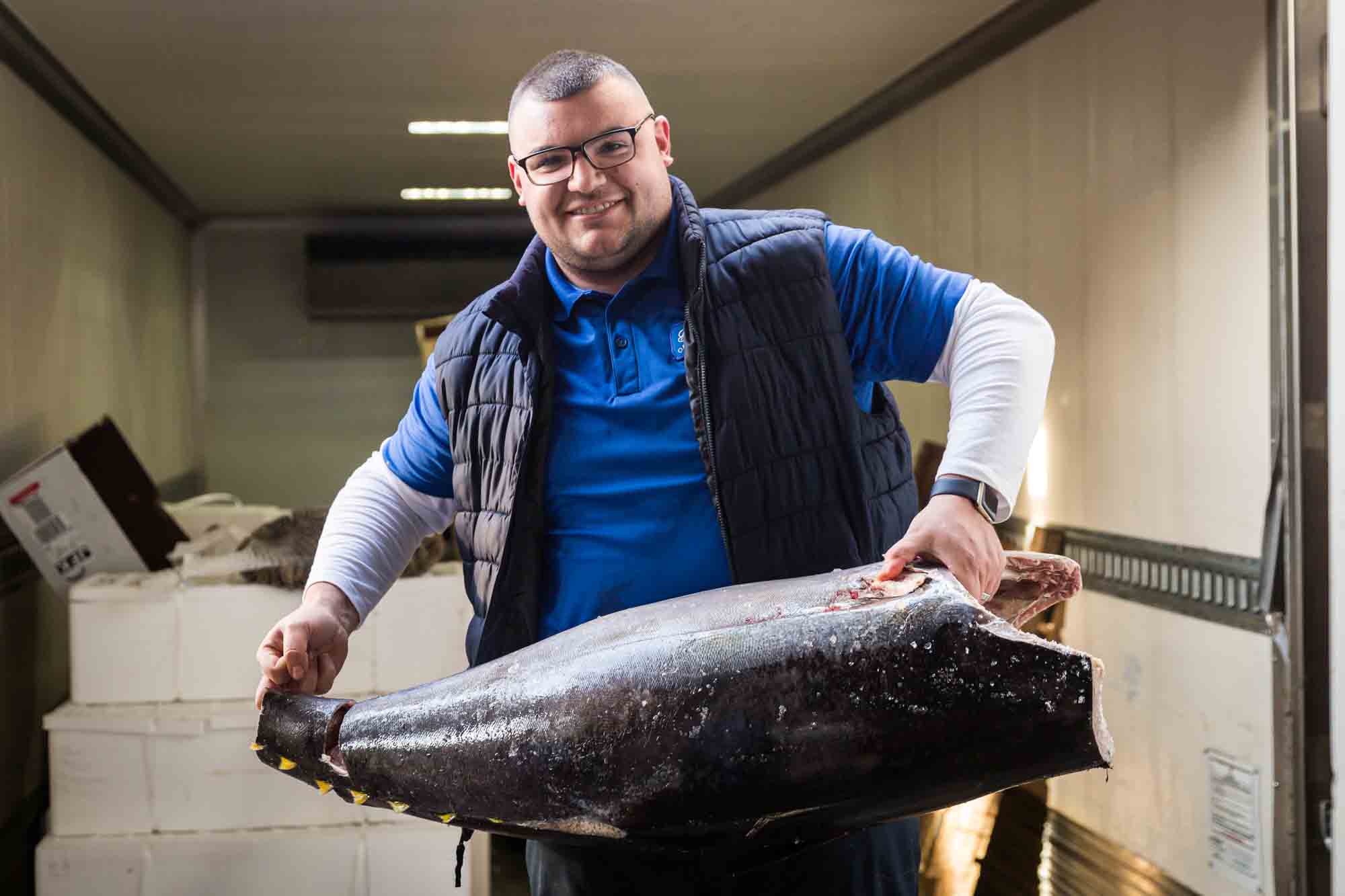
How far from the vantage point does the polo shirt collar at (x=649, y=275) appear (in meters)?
1.22

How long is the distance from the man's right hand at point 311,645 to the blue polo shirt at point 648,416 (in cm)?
21

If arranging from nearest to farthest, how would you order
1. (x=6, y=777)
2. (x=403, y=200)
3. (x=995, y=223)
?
(x=6, y=777), (x=995, y=223), (x=403, y=200)

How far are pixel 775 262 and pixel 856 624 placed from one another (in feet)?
1.49

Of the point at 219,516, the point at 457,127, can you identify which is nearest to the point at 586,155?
the point at 219,516

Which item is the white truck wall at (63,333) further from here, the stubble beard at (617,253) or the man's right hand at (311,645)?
the stubble beard at (617,253)

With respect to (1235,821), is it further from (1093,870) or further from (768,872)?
(768,872)

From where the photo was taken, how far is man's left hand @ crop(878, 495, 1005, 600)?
90 cm

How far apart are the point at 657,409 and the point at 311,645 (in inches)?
16.4

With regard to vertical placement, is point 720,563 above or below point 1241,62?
below

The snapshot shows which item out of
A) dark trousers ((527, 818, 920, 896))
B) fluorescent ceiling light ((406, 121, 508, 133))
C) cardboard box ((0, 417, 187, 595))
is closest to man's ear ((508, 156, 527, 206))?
dark trousers ((527, 818, 920, 896))

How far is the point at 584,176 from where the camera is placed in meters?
1.15

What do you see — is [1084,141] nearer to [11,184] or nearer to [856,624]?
[856,624]

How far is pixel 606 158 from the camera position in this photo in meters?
1.16

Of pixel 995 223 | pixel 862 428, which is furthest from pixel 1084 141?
pixel 862 428
